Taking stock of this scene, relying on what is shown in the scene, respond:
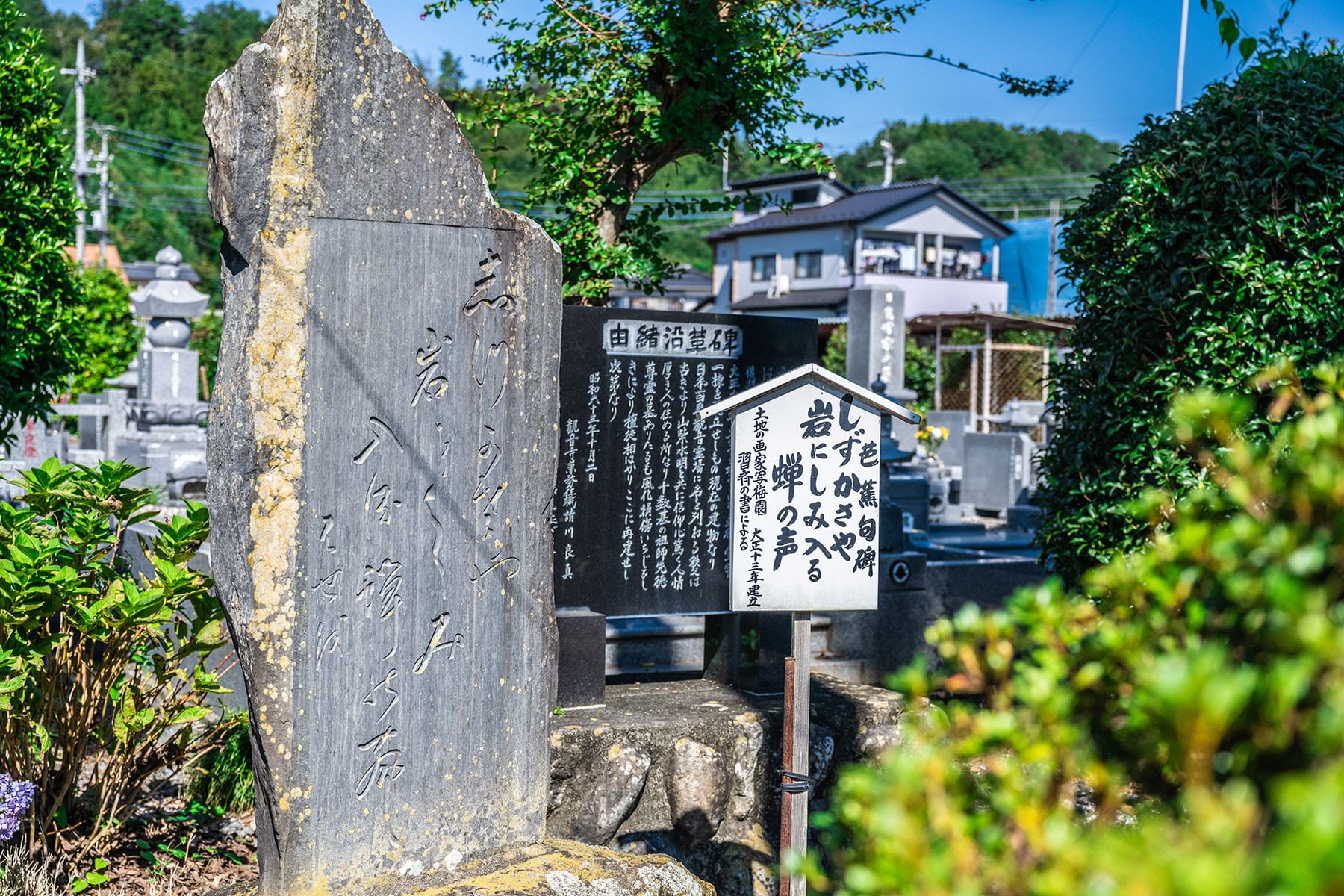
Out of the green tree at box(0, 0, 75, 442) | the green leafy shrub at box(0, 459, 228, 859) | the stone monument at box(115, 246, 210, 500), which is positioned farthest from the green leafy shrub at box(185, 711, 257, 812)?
the stone monument at box(115, 246, 210, 500)

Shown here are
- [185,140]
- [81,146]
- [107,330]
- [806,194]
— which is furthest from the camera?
[185,140]

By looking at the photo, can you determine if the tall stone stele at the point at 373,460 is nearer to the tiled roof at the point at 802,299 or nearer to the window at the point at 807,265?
the tiled roof at the point at 802,299

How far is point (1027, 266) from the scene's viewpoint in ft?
118

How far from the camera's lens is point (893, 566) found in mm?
7023

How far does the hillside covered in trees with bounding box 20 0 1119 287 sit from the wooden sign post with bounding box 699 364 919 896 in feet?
98.8

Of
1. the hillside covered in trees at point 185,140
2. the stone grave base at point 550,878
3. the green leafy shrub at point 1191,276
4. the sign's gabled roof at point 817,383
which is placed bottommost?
the stone grave base at point 550,878

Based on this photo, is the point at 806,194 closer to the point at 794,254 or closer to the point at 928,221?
the point at 794,254

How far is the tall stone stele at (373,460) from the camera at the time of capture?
11.3 ft

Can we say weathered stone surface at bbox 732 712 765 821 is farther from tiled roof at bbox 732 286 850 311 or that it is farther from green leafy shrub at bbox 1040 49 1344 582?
tiled roof at bbox 732 286 850 311

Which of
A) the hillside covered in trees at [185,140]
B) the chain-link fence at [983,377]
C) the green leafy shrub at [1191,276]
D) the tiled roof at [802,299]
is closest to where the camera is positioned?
the green leafy shrub at [1191,276]

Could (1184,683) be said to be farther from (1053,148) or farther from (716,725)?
(1053,148)

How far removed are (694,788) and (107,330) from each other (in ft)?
60.0

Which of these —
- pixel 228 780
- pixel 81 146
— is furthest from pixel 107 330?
pixel 228 780

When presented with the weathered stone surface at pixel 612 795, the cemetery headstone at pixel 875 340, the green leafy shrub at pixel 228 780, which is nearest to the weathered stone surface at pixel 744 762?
the weathered stone surface at pixel 612 795
